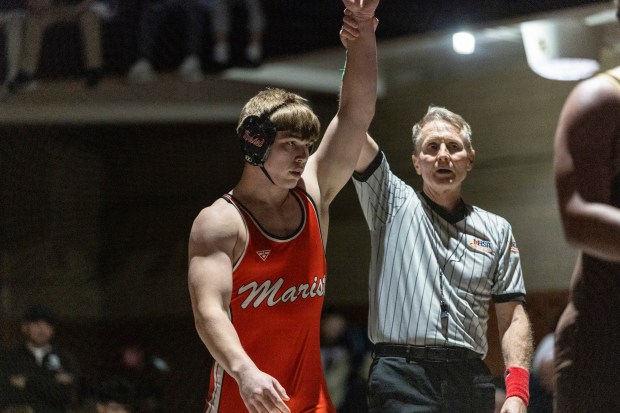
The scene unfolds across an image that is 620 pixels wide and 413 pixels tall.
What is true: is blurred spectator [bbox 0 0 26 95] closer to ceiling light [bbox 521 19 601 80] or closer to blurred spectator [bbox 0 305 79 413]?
blurred spectator [bbox 0 305 79 413]

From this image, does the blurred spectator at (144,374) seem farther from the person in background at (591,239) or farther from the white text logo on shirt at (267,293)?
the person in background at (591,239)

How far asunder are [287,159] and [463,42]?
1.88m

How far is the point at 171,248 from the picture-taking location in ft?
17.3

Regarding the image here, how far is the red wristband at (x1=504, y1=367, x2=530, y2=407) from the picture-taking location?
231 centimetres

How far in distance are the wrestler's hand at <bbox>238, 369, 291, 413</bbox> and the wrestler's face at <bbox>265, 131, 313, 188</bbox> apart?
0.55 m

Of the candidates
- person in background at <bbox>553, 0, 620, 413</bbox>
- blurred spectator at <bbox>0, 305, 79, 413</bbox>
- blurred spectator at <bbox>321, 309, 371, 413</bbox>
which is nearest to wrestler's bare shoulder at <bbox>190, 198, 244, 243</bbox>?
person in background at <bbox>553, 0, 620, 413</bbox>

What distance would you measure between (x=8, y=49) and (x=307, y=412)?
137 inches

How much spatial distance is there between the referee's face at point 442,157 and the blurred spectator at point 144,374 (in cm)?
287

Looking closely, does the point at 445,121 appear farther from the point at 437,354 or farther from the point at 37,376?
the point at 37,376

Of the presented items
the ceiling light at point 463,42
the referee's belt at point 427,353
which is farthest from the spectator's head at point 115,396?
the referee's belt at point 427,353

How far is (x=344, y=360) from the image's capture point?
12.6 ft

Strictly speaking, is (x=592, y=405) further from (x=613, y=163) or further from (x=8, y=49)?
(x=8, y=49)

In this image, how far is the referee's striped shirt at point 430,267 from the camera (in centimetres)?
236

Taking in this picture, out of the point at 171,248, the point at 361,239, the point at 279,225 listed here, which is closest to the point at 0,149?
the point at 171,248
